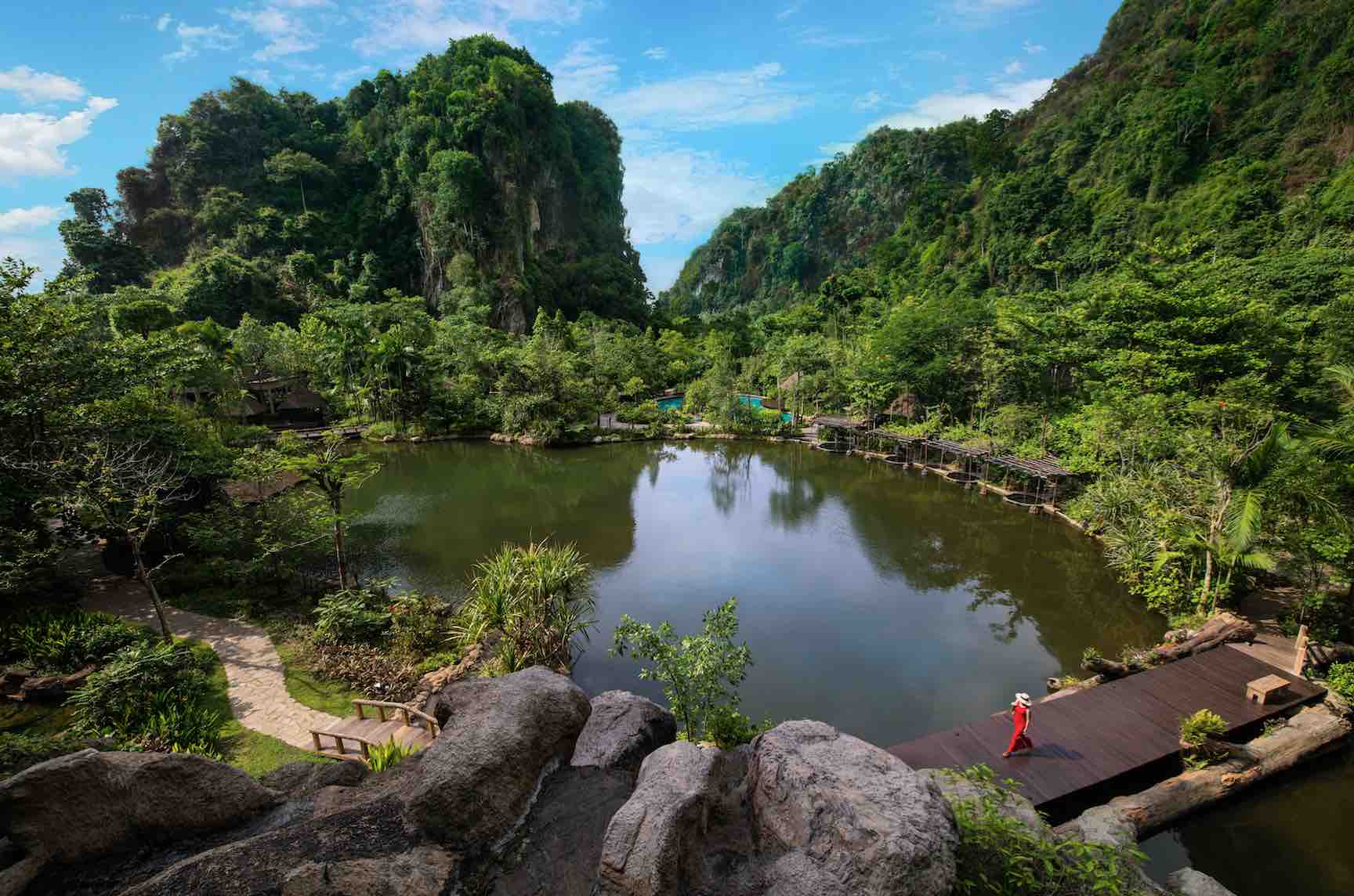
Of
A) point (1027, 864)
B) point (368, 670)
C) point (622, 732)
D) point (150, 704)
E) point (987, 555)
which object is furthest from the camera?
point (987, 555)

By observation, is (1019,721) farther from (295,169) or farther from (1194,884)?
(295,169)

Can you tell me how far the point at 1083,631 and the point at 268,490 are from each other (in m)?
21.7

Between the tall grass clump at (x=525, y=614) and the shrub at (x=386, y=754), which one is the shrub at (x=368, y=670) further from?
the shrub at (x=386, y=754)

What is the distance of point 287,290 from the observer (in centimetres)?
4256

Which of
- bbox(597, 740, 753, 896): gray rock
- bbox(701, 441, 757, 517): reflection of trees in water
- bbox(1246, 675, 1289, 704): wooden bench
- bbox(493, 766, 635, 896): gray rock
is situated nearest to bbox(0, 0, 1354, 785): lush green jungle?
bbox(1246, 675, 1289, 704): wooden bench

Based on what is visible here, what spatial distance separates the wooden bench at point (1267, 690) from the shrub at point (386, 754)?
11.1 meters

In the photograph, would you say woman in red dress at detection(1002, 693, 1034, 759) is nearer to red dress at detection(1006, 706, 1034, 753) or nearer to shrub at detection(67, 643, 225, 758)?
red dress at detection(1006, 706, 1034, 753)

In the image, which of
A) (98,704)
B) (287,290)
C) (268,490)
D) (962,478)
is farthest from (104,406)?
(287,290)

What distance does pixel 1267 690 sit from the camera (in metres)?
7.79

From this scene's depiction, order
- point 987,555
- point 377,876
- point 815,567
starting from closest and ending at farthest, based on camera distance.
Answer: point 377,876 → point 815,567 → point 987,555

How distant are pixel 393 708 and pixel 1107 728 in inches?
385

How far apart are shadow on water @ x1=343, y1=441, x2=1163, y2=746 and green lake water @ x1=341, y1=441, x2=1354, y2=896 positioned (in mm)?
51

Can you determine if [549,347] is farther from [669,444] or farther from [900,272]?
[900,272]

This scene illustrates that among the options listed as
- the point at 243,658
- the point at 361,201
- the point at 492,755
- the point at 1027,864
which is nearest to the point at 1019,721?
the point at 1027,864
